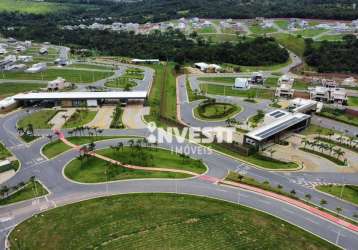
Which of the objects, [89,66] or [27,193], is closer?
[27,193]

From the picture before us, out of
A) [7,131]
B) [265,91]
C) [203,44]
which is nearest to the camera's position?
[7,131]

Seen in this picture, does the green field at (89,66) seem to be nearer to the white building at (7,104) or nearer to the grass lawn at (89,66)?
the grass lawn at (89,66)

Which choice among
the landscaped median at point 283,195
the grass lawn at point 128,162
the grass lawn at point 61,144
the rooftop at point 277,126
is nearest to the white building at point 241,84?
the rooftop at point 277,126

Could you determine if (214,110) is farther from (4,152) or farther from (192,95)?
(4,152)

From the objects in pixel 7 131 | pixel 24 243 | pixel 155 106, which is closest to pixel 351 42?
pixel 155 106

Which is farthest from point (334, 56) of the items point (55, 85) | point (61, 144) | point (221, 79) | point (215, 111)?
point (61, 144)

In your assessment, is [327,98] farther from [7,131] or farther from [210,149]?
[7,131]
